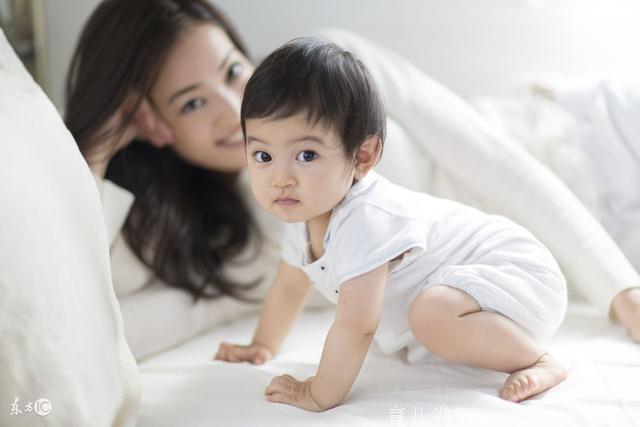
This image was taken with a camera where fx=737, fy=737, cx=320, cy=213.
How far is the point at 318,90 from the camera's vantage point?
0.94 metres

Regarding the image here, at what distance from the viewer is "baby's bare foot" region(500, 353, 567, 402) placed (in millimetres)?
1021

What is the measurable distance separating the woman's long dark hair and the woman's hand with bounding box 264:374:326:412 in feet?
1.42

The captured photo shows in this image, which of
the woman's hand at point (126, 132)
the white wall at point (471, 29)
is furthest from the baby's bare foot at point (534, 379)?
the white wall at point (471, 29)

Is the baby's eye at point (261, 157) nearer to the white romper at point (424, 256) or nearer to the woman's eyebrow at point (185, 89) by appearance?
the white romper at point (424, 256)

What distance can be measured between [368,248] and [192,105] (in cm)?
69

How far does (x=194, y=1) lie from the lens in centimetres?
158

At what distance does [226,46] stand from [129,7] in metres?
0.21

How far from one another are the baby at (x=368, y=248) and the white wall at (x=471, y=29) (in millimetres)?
809

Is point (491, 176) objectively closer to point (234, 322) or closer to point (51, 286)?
point (234, 322)

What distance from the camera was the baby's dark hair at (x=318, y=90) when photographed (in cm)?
94

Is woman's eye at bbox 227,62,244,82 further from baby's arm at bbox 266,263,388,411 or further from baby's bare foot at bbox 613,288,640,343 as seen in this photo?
baby's bare foot at bbox 613,288,640,343

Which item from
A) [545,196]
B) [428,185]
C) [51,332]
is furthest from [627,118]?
[51,332]

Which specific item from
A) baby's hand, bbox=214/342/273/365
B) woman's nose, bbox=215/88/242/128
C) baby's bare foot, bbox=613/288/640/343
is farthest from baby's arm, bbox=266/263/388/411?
woman's nose, bbox=215/88/242/128

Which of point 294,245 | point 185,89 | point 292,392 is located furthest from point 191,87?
point 292,392
